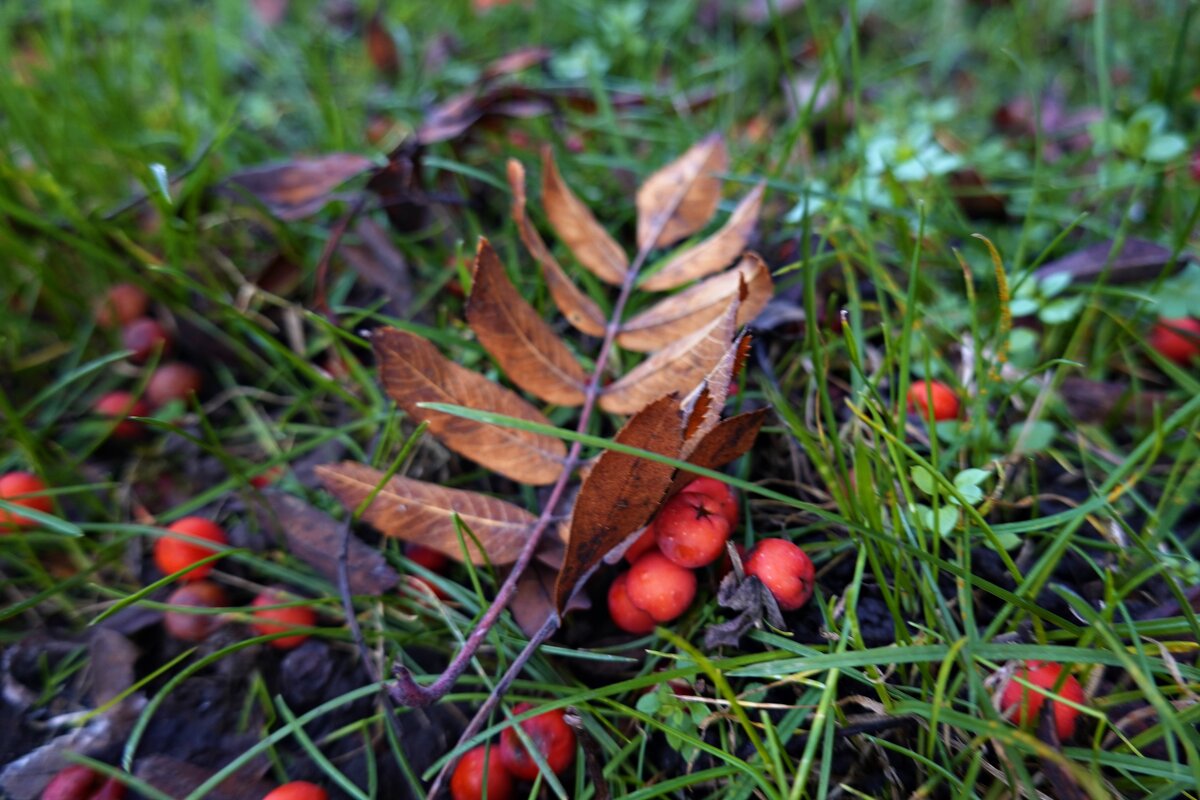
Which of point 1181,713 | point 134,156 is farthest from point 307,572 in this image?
point 1181,713

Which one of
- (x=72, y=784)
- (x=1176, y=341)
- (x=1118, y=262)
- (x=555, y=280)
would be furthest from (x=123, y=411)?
(x=1176, y=341)

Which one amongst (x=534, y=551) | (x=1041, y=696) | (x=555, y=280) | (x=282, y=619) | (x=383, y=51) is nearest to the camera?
(x=1041, y=696)

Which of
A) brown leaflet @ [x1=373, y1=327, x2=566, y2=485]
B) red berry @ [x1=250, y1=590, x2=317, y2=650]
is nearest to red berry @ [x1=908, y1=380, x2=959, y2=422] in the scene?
brown leaflet @ [x1=373, y1=327, x2=566, y2=485]

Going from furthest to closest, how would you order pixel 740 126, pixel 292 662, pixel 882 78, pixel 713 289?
1. pixel 740 126
2. pixel 882 78
3. pixel 713 289
4. pixel 292 662

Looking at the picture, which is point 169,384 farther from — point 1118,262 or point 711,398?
point 1118,262

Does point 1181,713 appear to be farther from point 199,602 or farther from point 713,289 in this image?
point 199,602

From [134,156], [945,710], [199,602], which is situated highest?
[134,156]

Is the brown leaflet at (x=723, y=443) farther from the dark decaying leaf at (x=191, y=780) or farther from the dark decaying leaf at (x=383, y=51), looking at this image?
the dark decaying leaf at (x=383, y=51)
